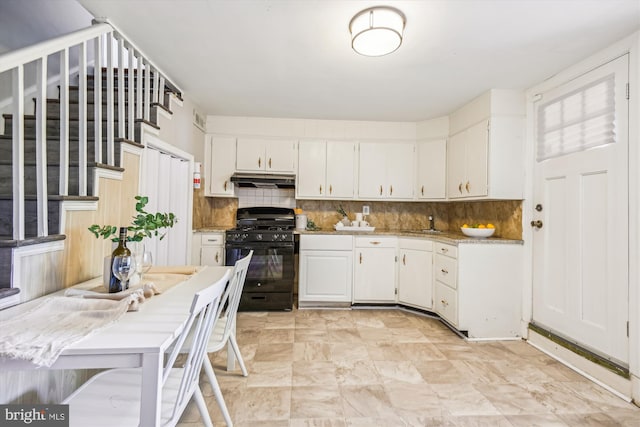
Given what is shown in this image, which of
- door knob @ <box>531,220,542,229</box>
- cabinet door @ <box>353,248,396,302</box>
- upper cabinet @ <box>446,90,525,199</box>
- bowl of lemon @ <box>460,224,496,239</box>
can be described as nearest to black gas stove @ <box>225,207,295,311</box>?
cabinet door @ <box>353,248,396,302</box>

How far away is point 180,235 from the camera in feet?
9.99

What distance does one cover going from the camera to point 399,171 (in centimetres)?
383

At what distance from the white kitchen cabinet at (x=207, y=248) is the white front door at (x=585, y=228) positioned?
317cm

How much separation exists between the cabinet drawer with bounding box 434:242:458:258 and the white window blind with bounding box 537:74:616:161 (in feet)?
3.57

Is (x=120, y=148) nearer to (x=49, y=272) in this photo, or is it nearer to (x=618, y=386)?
(x=49, y=272)

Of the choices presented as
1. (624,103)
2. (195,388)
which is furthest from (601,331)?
(195,388)

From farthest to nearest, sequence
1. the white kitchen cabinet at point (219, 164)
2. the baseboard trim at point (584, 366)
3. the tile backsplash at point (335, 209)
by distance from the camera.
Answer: the tile backsplash at point (335, 209)
the white kitchen cabinet at point (219, 164)
the baseboard trim at point (584, 366)

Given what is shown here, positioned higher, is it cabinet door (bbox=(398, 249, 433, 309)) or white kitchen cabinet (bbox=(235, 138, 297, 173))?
white kitchen cabinet (bbox=(235, 138, 297, 173))

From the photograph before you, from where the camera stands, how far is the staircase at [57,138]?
4.12ft

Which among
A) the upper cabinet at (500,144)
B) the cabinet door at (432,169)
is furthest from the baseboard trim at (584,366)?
the cabinet door at (432,169)

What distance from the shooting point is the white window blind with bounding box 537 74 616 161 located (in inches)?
81.4

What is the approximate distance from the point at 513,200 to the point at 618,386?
1.58m

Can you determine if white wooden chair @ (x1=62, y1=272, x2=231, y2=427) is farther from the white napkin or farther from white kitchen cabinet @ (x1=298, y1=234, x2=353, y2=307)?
white kitchen cabinet @ (x1=298, y1=234, x2=353, y2=307)

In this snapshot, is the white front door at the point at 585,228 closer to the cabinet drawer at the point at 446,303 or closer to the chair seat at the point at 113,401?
the cabinet drawer at the point at 446,303
